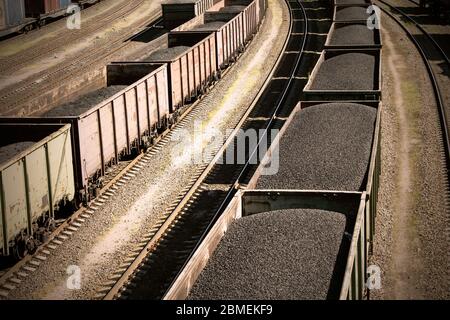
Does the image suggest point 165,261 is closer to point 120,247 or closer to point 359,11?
point 120,247

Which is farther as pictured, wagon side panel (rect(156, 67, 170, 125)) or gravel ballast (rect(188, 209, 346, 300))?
wagon side panel (rect(156, 67, 170, 125))

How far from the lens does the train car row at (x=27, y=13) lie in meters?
37.5

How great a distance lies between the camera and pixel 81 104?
19016mm

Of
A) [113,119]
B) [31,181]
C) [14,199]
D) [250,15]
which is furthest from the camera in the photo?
[250,15]

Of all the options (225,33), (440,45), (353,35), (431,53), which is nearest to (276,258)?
(225,33)

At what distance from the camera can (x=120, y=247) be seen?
15.2m

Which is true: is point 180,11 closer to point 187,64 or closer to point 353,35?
point 353,35

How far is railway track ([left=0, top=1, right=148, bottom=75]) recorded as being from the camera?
117ft

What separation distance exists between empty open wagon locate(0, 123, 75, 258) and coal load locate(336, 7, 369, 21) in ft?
81.6

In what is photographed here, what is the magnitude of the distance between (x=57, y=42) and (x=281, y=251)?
109ft

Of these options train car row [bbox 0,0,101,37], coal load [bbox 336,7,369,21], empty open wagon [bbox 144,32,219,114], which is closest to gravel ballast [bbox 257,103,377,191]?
empty open wagon [bbox 144,32,219,114]

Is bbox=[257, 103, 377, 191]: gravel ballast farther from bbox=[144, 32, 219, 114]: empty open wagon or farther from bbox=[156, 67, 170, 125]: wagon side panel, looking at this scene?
bbox=[144, 32, 219, 114]: empty open wagon
